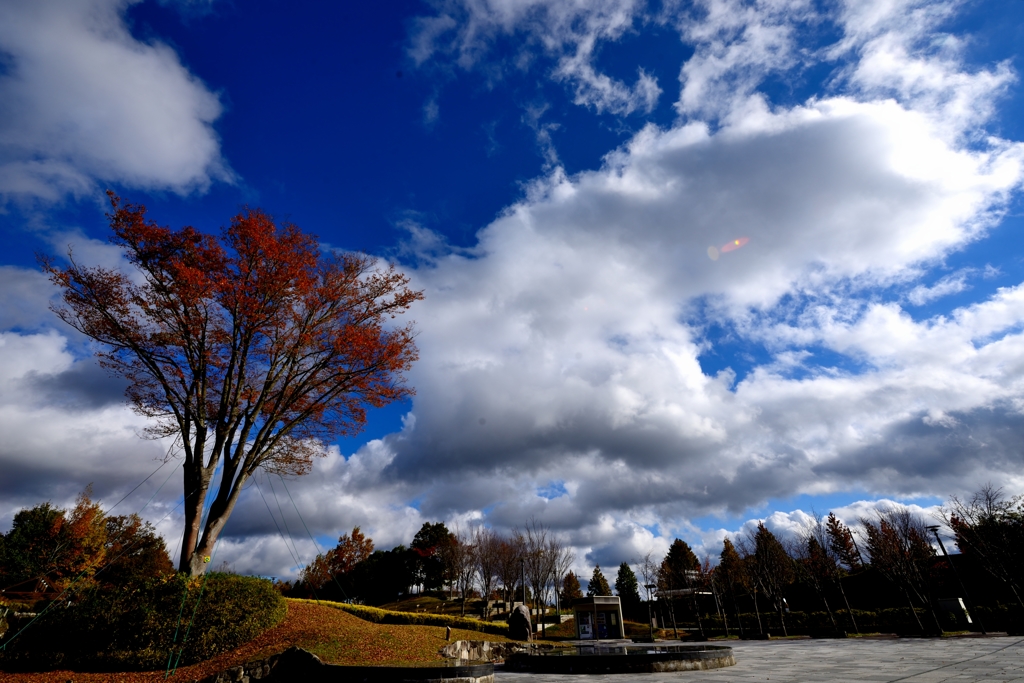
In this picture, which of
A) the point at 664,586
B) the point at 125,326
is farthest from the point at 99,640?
the point at 664,586

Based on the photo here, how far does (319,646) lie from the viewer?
12.1 metres

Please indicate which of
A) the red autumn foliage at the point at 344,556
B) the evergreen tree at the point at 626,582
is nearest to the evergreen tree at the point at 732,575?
the evergreen tree at the point at 626,582

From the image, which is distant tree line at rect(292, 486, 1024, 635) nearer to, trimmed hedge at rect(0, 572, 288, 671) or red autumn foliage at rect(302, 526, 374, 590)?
red autumn foliage at rect(302, 526, 374, 590)

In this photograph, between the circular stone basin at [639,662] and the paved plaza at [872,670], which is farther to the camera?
the circular stone basin at [639,662]

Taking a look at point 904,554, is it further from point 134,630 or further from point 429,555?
point 429,555

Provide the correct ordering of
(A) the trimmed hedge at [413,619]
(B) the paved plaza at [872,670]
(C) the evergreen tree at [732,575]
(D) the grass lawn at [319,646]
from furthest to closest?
(C) the evergreen tree at [732,575] → (A) the trimmed hedge at [413,619] → (D) the grass lawn at [319,646] → (B) the paved plaza at [872,670]

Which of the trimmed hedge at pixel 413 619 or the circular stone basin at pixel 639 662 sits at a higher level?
the trimmed hedge at pixel 413 619

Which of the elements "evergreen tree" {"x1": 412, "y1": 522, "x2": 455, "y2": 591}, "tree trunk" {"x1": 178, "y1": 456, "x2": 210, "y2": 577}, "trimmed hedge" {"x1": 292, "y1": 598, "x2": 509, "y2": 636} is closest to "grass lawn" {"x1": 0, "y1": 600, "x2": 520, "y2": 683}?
"tree trunk" {"x1": 178, "y1": 456, "x2": 210, "y2": 577}

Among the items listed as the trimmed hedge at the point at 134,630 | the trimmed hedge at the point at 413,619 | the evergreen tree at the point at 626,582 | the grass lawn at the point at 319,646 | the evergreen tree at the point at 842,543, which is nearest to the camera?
→ the grass lawn at the point at 319,646

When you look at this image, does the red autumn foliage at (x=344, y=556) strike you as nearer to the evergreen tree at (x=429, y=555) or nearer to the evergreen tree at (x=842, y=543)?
the evergreen tree at (x=429, y=555)

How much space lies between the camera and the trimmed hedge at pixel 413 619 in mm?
20062

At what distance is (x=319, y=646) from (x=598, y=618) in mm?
24608

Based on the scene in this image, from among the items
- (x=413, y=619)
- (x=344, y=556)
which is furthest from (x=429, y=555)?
(x=413, y=619)

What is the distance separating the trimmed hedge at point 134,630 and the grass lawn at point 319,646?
0.28 meters
